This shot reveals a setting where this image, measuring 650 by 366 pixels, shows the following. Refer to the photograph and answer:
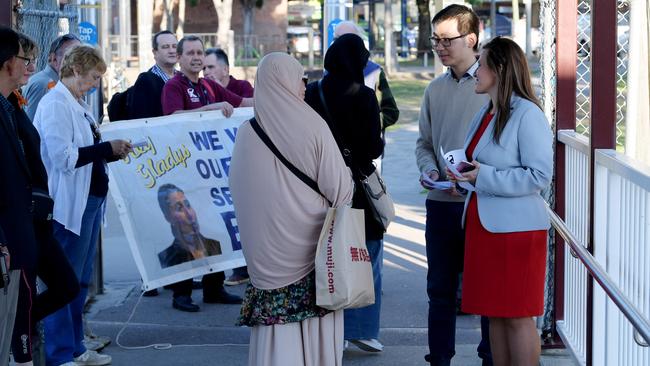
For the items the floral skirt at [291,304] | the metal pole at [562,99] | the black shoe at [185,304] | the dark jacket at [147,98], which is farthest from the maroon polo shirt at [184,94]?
the floral skirt at [291,304]

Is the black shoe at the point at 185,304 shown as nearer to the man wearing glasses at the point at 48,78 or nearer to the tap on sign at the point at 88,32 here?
the man wearing glasses at the point at 48,78

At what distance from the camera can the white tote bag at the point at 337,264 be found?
15.4 ft

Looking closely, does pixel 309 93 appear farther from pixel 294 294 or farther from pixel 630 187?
pixel 630 187

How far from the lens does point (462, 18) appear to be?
18.6 feet

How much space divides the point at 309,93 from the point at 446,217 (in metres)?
1.10

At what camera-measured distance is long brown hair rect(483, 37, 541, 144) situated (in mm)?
4934

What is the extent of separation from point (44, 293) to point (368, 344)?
228 cm

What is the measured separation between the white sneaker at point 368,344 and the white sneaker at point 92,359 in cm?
150

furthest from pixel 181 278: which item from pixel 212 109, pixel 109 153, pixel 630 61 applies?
pixel 630 61

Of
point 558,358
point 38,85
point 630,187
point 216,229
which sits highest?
point 38,85

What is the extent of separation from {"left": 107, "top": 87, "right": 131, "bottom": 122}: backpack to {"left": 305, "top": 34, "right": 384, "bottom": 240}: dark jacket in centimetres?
239

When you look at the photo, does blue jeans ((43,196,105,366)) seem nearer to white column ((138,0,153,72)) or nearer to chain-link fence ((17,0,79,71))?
chain-link fence ((17,0,79,71))

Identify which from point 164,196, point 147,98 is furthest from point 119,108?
point 164,196

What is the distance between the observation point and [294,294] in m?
4.86
